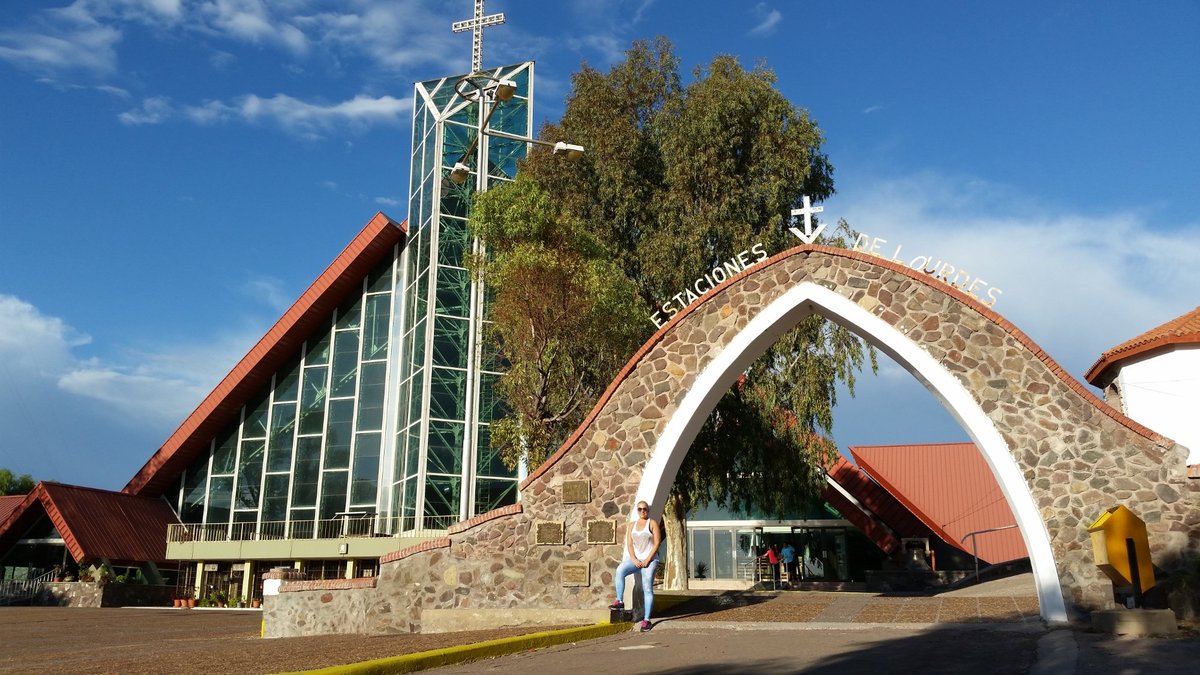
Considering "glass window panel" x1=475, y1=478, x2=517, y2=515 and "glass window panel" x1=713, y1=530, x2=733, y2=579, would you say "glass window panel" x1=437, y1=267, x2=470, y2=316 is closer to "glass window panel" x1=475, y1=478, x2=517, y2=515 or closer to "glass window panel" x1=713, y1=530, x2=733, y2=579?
"glass window panel" x1=475, y1=478, x2=517, y2=515

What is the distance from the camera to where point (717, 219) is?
64.3ft

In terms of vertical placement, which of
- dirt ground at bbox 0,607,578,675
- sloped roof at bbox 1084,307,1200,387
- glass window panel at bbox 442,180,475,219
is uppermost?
glass window panel at bbox 442,180,475,219

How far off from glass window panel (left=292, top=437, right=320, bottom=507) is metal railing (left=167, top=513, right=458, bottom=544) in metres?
0.63

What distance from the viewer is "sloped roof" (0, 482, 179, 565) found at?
82.0 ft

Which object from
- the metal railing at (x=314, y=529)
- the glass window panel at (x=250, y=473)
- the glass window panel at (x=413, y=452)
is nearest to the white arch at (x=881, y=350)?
the metal railing at (x=314, y=529)

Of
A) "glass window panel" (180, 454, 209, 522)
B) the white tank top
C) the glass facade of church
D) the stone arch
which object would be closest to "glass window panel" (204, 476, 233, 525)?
the glass facade of church

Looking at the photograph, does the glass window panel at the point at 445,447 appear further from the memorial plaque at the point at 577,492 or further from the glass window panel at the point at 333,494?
the memorial plaque at the point at 577,492

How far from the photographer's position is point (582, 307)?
17.1 meters

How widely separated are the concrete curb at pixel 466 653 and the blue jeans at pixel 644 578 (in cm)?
40

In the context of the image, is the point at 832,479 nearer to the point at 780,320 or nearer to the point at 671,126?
the point at 671,126

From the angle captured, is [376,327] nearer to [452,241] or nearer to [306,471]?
[452,241]

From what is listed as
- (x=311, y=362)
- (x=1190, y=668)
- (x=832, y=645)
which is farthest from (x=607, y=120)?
(x=1190, y=668)

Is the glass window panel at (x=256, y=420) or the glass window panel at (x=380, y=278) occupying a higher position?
the glass window panel at (x=380, y=278)

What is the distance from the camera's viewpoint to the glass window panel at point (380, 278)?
1105 inches
